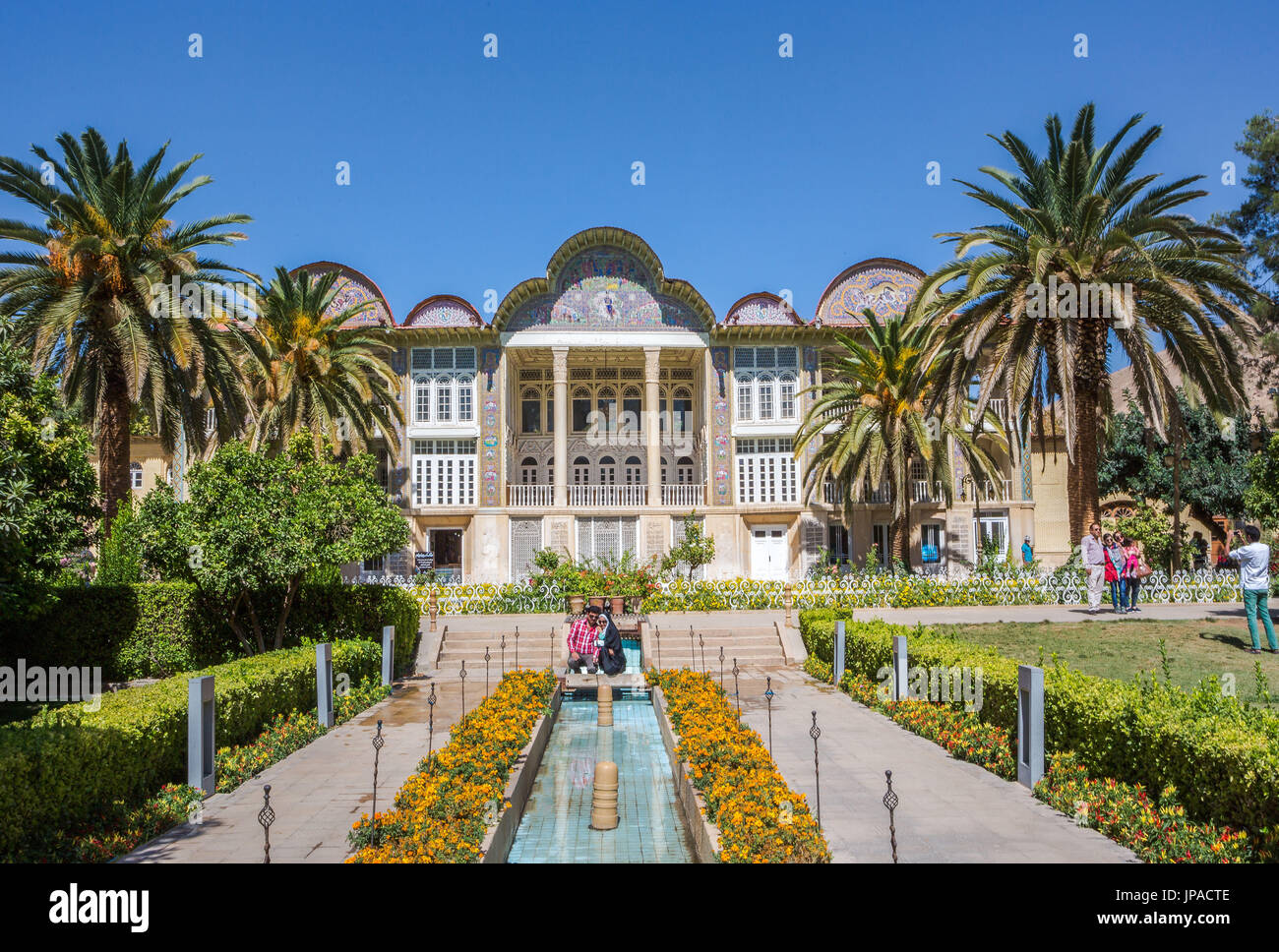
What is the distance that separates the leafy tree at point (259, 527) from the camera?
13938 millimetres

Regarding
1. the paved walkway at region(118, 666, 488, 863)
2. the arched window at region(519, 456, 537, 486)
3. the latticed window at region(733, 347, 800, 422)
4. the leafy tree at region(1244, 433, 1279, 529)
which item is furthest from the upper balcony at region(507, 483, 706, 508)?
the leafy tree at region(1244, 433, 1279, 529)

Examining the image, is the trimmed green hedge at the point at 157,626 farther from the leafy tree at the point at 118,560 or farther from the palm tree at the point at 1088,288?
the palm tree at the point at 1088,288

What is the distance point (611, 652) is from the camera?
16.7 metres

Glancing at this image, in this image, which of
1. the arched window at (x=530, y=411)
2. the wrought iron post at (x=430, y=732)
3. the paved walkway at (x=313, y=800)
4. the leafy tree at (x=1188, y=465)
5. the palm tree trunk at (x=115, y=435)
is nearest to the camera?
the paved walkway at (x=313, y=800)

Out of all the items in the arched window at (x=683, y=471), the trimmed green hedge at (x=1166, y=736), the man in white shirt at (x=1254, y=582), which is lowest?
the trimmed green hedge at (x=1166, y=736)

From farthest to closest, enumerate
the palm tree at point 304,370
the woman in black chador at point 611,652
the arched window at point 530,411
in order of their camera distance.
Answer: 1. the arched window at point 530,411
2. the palm tree at point 304,370
3. the woman in black chador at point 611,652

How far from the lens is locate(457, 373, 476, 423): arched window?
→ 3089cm

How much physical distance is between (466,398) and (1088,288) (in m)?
20.1

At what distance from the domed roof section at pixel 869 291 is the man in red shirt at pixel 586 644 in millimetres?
17528

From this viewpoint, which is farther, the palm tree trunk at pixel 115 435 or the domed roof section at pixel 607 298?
the domed roof section at pixel 607 298

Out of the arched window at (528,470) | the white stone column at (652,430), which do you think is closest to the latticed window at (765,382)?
the white stone column at (652,430)

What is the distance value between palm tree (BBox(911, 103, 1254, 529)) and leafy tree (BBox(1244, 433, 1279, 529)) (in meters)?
2.95

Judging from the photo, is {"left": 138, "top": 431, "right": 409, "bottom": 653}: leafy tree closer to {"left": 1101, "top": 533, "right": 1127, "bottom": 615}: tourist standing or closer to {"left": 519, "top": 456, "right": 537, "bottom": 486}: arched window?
{"left": 1101, "top": 533, "right": 1127, "bottom": 615}: tourist standing
